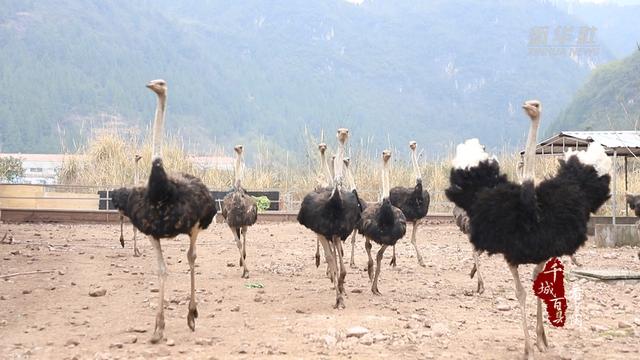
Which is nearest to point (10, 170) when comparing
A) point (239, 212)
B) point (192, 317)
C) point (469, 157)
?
point (239, 212)

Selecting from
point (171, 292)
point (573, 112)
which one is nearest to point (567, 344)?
point (171, 292)

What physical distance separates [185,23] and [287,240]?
8227 centimetres

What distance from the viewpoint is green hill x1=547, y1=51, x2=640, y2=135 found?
44700 mm

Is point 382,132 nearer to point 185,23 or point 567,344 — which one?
point 185,23

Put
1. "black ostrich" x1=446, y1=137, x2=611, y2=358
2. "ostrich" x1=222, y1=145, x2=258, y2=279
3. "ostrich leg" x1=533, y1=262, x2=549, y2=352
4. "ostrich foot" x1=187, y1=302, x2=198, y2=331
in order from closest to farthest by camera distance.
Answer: "black ostrich" x1=446, y1=137, x2=611, y2=358, "ostrich leg" x1=533, y1=262, x2=549, y2=352, "ostrich foot" x1=187, y1=302, x2=198, y2=331, "ostrich" x1=222, y1=145, x2=258, y2=279

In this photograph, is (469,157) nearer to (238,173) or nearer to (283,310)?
(283,310)

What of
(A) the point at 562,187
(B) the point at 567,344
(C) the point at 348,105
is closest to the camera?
(A) the point at 562,187

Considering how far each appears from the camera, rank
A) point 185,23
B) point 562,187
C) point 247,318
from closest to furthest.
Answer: point 562,187, point 247,318, point 185,23

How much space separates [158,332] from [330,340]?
1.34 m

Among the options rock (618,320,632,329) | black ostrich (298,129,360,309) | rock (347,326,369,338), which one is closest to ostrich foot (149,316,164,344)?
rock (347,326,369,338)

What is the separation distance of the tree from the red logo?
22585 millimetres

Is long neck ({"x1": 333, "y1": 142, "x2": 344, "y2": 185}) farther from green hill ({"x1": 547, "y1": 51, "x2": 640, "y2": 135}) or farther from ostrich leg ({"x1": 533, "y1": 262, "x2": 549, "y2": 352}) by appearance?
green hill ({"x1": 547, "y1": 51, "x2": 640, "y2": 135})

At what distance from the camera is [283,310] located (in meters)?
8.15

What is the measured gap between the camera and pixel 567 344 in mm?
6746
